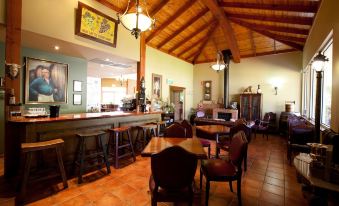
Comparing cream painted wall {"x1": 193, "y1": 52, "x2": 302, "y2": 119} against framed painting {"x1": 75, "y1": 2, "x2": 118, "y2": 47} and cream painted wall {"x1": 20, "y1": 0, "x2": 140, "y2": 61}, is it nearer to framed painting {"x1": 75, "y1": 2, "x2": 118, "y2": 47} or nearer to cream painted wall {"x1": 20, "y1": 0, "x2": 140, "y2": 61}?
framed painting {"x1": 75, "y1": 2, "x2": 118, "y2": 47}

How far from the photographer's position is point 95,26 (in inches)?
148

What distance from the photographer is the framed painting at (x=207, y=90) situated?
8.59 metres

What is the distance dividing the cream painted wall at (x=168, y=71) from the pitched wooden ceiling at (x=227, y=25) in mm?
309

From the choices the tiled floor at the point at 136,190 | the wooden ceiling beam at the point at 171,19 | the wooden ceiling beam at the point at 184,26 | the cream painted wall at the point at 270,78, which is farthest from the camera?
the cream painted wall at the point at 270,78

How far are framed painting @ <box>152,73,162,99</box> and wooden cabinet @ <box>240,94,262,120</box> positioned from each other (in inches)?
140

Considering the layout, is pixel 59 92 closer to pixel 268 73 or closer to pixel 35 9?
pixel 35 9

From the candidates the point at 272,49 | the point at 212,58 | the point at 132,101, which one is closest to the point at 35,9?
the point at 132,101

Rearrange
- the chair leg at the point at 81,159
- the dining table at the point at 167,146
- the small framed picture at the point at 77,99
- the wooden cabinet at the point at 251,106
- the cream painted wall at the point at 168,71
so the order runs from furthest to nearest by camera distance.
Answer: the wooden cabinet at the point at 251,106, the cream painted wall at the point at 168,71, the small framed picture at the point at 77,99, the chair leg at the point at 81,159, the dining table at the point at 167,146

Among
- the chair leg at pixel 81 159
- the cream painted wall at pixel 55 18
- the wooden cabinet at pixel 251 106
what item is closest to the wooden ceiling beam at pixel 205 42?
the wooden cabinet at pixel 251 106

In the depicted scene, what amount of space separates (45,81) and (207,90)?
6750 millimetres

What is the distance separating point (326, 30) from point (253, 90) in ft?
15.6

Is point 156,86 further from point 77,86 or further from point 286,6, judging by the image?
point 286,6

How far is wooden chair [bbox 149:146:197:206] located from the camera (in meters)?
1.52

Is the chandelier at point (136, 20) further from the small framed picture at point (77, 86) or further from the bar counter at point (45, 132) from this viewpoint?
the small framed picture at point (77, 86)
